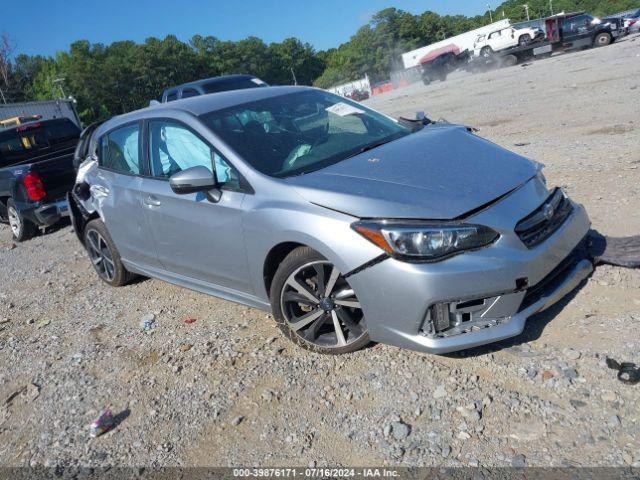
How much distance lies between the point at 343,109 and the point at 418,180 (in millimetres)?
1576

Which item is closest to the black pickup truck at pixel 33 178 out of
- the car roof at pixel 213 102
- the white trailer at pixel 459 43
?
the car roof at pixel 213 102

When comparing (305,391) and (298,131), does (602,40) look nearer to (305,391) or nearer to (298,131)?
(298,131)

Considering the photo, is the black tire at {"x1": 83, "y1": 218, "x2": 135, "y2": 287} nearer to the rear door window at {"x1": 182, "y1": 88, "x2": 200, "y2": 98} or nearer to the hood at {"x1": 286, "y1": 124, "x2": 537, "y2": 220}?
the hood at {"x1": 286, "y1": 124, "x2": 537, "y2": 220}

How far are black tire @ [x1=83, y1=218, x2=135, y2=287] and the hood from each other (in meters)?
2.78

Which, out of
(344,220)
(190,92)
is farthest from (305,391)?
(190,92)

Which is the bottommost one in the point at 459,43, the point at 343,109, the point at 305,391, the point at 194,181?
the point at 305,391

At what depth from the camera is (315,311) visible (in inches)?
140

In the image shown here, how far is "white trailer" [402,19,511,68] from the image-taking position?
4206cm

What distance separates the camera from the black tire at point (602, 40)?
3002 centimetres

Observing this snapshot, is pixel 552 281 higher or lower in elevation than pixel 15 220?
lower

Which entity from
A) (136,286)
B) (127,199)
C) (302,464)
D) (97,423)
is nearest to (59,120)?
(136,286)

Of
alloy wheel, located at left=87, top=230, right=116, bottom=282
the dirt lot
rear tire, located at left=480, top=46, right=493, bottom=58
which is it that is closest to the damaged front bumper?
the dirt lot

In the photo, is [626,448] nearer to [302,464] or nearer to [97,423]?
[302,464]

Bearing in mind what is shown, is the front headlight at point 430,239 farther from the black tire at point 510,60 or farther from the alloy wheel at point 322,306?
the black tire at point 510,60
